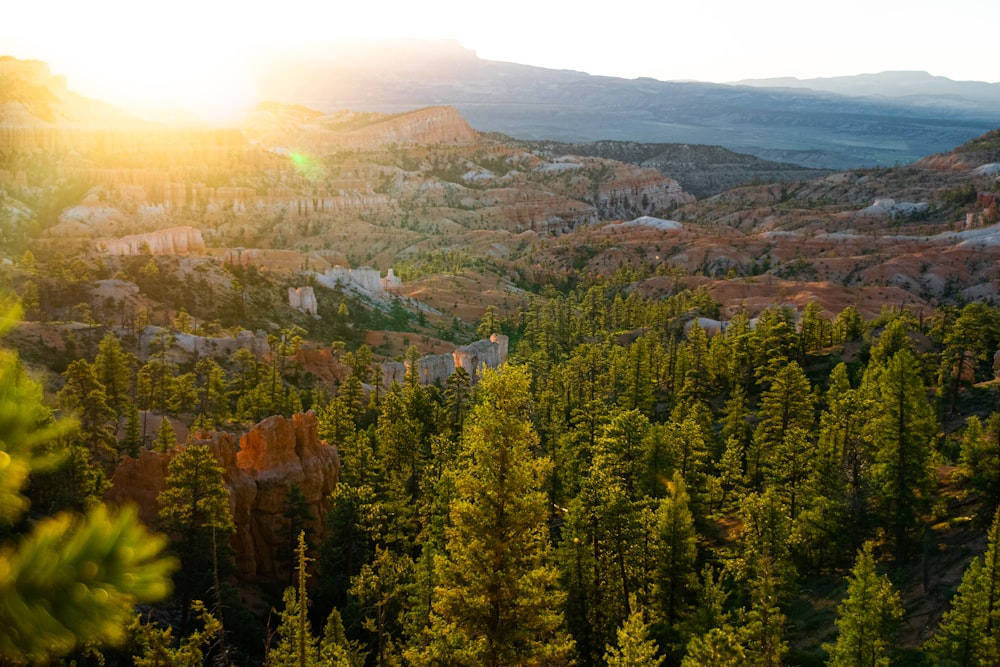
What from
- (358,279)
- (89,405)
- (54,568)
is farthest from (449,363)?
(54,568)

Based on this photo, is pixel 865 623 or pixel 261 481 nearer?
pixel 865 623

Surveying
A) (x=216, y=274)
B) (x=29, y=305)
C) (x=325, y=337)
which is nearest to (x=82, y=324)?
(x=29, y=305)

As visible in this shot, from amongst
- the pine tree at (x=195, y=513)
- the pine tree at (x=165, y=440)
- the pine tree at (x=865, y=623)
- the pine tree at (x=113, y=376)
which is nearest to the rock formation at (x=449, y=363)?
the pine tree at (x=113, y=376)

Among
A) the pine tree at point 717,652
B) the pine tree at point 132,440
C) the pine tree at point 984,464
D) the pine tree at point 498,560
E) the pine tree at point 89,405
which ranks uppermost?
the pine tree at point 498,560

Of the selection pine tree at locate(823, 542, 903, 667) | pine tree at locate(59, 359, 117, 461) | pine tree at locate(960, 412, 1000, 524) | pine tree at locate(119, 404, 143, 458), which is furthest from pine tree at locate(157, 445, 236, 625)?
pine tree at locate(960, 412, 1000, 524)

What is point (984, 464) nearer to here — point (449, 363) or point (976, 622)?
point (976, 622)

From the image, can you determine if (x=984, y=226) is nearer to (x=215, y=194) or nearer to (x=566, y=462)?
(x=566, y=462)

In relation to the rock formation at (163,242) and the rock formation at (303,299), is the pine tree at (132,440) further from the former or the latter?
the rock formation at (163,242)
